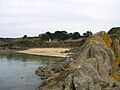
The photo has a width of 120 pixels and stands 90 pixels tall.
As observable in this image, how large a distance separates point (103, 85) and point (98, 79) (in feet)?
2.06

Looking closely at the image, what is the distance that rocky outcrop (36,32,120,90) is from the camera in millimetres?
21891

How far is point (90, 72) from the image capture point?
22.9m

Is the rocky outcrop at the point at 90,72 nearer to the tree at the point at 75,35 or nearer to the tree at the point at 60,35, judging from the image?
the tree at the point at 75,35

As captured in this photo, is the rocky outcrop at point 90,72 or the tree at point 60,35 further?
the tree at point 60,35

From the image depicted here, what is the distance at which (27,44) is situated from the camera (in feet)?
472

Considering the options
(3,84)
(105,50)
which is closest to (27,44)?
(3,84)

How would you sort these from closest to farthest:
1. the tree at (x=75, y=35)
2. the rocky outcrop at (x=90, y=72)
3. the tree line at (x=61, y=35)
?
1. the rocky outcrop at (x=90, y=72)
2. the tree at (x=75, y=35)
3. the tree line at (x=61, y=35)

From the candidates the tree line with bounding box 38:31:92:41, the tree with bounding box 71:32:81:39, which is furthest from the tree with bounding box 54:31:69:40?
the tree with bounding box 71:32:81:39

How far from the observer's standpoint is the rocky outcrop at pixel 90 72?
862 inches

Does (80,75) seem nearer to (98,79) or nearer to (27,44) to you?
(98,79)

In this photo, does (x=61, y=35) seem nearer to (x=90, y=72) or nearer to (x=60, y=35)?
(x=60, y=35)

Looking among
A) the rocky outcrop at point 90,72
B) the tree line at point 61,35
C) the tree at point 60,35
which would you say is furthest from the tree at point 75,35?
the rocky outcrop at point 90,72

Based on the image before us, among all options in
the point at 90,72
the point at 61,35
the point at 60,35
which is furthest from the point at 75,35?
the point at 90,72

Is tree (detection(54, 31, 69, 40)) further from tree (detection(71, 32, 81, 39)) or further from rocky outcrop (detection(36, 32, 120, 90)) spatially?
rocky outcrop (detection(36, 32, 120, 90))
